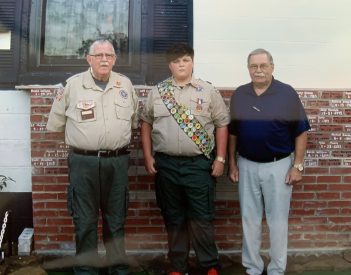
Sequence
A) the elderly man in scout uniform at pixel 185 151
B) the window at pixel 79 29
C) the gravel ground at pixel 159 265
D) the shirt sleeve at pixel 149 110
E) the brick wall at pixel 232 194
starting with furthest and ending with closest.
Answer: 1. the window at pixel 79 29
2. the brick wall at pixel 232 194
3. the gravel ground at pixel 159 265
4. the shirt sleeve at pixel 149 110
5. the elderly man in scout uniform at pixel 185 151

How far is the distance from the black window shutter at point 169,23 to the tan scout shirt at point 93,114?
78 centimetres

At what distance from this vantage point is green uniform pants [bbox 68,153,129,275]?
345 centimetres

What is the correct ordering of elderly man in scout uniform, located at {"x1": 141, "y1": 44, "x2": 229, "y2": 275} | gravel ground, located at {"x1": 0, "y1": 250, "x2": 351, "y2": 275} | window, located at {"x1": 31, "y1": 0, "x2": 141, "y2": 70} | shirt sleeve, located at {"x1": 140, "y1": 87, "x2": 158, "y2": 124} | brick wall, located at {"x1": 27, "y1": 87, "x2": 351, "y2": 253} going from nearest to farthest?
elderly man in scout uniform, located at {"x1": 141, "y1": 44, "x2": 229, "y2": 275} < shirt sleeve, located at {"x1": 140, "y1": 87, "x2": 158, "y2": 124} < gravel ground, located at {"x1": 0, "y1": 250, "x2": 351, "y2": 275} < brick wall, located at {"x1": 27, "y1": 87, "x2": 351, "y2": 253} < window, located at {"x1": 31, "y1": 0, "x2": 141, "y2": 70}

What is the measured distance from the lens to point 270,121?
3389 millimetres

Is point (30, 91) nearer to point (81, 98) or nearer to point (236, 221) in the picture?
point (81, 98)

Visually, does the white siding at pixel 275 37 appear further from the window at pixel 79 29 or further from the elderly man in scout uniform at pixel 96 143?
the elderly man in scout uniform at pixel 96 143

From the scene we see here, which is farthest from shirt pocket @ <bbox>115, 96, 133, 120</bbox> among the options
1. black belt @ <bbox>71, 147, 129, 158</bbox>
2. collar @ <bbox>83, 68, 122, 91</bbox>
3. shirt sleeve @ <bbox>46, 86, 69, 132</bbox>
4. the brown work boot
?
the brown work boot

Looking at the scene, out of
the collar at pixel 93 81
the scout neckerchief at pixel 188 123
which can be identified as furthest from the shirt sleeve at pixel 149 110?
the collar at pixel 93 81

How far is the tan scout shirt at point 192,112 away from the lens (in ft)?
11.4

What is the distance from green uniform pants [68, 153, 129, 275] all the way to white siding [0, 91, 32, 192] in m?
0.89

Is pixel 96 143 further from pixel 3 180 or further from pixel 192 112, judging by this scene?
pixel 3 180

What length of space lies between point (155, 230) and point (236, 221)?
74 cm

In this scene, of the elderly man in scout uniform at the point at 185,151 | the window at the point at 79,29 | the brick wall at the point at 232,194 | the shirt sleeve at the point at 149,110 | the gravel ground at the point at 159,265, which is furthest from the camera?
the window at the point at 79,29

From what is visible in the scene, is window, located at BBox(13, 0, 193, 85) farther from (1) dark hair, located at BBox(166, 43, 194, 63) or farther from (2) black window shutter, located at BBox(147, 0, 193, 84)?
(1) dark hair, located at BBox(166, 43, 194, 63)
